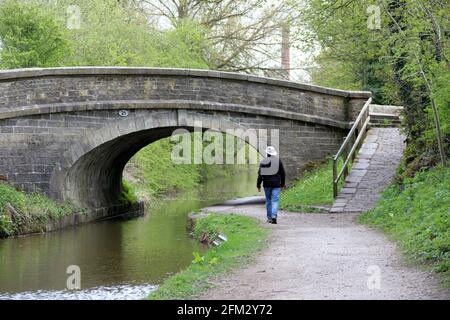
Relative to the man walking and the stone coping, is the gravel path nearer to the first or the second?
the man walking

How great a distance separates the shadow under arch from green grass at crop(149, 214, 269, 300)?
3.00 m

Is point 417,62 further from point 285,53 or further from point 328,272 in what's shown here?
point 285,53

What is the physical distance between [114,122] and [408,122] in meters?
5.78

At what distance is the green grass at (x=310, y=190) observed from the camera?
15.0 m

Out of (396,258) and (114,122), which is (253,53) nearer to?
(114,122)

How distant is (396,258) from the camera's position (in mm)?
8633

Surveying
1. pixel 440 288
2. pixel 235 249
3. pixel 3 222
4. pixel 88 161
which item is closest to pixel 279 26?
pixel 88 161

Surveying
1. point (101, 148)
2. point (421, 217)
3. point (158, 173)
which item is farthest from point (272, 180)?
point (158, 173)

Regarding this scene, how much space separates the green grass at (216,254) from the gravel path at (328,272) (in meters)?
0.18

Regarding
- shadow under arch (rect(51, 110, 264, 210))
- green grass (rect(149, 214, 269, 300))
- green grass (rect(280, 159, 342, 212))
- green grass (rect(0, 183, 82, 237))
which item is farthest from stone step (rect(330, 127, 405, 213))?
green grass (rect(0, 183, 82, 237))

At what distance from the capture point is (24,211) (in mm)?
14969

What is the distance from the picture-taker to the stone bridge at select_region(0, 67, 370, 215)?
15797mm

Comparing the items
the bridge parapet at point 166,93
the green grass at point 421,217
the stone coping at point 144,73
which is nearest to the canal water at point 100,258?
the bridge parapet at point 166,93

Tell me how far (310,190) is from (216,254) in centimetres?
654
